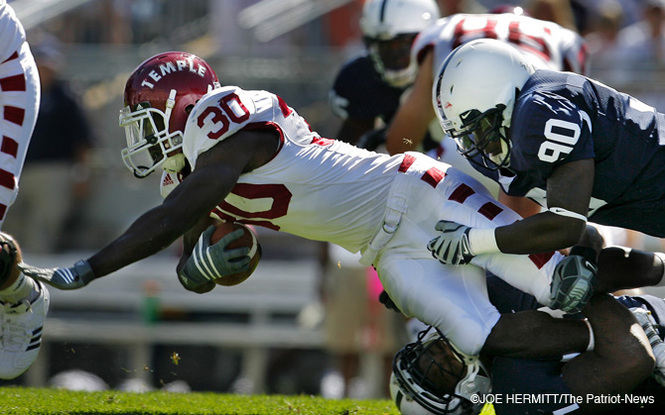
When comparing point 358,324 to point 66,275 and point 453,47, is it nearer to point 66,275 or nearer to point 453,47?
point 453,47

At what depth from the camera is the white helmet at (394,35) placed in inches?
252

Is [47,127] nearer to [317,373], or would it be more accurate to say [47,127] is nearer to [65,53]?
[65,53]

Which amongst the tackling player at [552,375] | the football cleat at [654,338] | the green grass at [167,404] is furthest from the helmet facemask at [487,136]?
the green grass at [167,404]

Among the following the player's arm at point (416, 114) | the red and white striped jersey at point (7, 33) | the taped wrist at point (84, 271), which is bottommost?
the player's arm at point (416, 114)

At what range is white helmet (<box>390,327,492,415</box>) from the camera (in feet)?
13.5

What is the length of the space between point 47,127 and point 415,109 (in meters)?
4.45

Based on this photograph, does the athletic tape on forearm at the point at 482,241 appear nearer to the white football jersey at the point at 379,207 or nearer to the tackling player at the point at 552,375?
the white football jersey at the point at 379,207

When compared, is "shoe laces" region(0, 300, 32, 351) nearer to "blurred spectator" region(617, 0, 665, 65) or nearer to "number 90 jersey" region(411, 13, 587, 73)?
"number 90 jersey" region(411, 13, 587, 73)

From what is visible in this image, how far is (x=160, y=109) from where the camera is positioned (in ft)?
14.2

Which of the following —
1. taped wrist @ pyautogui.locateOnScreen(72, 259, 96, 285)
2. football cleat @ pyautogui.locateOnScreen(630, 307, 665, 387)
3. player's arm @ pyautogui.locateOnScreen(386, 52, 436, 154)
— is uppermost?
taped wrist @ pyautogui.locateOnScreen(72, 259, 96, 285)

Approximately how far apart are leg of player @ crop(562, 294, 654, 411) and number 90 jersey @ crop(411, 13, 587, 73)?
1969 millimetres

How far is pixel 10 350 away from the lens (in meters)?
4.79

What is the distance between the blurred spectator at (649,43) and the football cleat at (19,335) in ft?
21.6

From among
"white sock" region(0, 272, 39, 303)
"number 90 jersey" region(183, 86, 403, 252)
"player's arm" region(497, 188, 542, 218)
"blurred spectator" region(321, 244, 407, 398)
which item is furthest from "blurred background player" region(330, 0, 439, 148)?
"white sock" region(0, 272, 39, 303)
